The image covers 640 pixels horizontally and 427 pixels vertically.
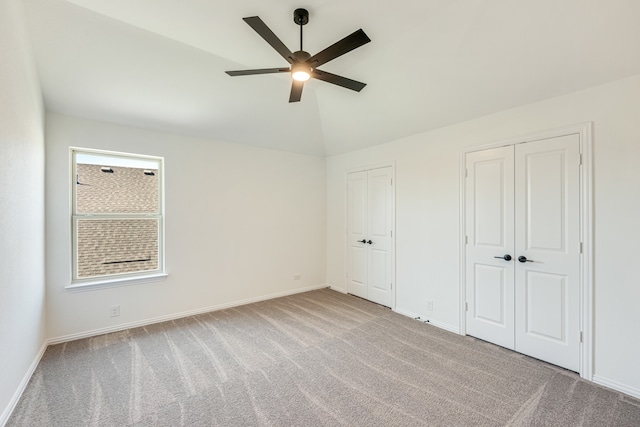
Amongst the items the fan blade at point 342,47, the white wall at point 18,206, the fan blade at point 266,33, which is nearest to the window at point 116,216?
the white wall at point 18,206

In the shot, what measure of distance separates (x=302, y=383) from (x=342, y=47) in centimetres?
270

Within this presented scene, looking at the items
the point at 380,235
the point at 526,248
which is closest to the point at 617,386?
the point at 526,248

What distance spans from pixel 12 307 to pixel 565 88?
192 inches

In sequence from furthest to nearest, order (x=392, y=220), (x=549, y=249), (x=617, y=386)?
1. (x=392, y=220)
2. (x=549, y=249)
3. (x=617, y=386)

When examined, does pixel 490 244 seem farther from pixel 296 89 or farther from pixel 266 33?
pixel 266 33

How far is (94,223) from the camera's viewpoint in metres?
3.25

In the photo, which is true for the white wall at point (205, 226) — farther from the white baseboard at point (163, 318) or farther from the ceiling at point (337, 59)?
the ceiling at point (337, 59)

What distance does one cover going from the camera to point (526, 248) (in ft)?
9.16

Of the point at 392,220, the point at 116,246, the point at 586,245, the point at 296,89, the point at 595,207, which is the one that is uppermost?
the point at 296,89

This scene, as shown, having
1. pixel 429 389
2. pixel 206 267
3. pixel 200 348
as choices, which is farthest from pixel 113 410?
pixel 429 389

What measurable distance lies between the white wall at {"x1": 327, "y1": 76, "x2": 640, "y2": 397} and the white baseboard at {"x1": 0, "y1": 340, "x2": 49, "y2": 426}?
13.0 feet

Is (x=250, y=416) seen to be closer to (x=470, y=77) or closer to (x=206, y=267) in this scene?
(x=206, y=267)

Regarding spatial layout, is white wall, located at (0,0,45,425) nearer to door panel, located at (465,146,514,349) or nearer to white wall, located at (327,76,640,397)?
white wall, located at (327,76,640,397)

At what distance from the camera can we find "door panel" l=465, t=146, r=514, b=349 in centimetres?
292
